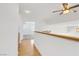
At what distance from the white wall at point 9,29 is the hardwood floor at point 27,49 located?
5 cm

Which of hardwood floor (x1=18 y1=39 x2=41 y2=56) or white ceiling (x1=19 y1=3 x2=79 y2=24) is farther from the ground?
white ceiling (x1=19 y1=3 x2=79 y2=24)

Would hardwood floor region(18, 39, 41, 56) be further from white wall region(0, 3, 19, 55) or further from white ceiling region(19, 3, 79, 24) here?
white ceiling region(19, 3, 79, 24)

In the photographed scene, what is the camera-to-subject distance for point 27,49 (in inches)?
65.4

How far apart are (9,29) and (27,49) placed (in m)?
0.26

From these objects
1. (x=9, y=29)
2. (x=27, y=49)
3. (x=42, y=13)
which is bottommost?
(x=27, y=49)

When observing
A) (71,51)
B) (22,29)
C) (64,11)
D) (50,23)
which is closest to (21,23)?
(22,29)

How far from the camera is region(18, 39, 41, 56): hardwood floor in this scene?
1650mm

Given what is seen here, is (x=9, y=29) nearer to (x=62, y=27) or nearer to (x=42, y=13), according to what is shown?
(x=42, y=13)

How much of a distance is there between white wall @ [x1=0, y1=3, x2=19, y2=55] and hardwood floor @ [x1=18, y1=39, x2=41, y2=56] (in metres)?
0.05

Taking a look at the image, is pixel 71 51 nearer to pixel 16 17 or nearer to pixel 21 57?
pixel 21 57

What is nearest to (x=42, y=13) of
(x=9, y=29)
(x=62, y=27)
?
(x=62, y=27)

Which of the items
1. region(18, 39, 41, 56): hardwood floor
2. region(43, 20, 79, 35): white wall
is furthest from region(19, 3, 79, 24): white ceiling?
region(18, 39, 41, 56): hardwood floor

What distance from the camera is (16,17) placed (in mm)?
1654

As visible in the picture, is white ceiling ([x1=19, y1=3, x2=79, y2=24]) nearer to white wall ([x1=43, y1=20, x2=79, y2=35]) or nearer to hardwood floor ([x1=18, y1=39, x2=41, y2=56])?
white wall ([x1=43, y1=20, x2=79, y2=35])
